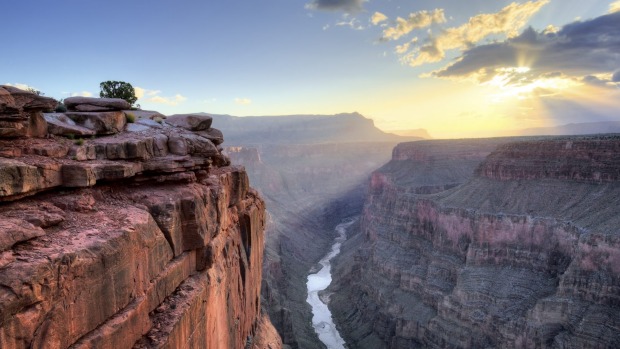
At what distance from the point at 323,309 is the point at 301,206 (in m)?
74.9

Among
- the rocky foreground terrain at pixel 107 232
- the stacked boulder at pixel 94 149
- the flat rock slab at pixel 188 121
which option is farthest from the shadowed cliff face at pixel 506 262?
the flat rock slab at pixel 188 121

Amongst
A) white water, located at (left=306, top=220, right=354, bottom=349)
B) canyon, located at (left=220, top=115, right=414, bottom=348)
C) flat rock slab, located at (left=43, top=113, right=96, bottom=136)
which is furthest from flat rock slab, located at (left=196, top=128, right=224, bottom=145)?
white water, located at (left=306, top=220, right=354, bottom=349)

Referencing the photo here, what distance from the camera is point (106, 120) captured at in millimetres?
15711

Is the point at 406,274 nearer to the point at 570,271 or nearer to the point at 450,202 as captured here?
the point at 450,202

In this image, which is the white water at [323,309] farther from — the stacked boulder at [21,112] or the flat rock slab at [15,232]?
the flat rock slab at [15,232]

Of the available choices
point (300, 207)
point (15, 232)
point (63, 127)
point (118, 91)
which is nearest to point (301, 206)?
point (300, 207)

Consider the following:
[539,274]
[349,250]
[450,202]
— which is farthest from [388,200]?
[539,274]

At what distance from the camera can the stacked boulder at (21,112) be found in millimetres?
11031

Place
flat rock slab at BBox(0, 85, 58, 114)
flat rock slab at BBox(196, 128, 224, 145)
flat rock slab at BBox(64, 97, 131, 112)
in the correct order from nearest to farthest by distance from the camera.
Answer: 1. flat rock slab at BBox(0, 85, 58, 114)
2. flat rock slab at BBox(64, 97, 131, 112)
3. flat rock slab at BBox(196, 128, 224, 145)

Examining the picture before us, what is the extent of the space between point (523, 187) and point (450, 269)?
15.7 m

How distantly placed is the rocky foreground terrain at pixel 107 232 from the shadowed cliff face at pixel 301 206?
38.1m

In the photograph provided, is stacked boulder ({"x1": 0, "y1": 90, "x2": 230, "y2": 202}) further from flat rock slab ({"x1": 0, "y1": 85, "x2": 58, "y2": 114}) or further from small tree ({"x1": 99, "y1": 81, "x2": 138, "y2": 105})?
small tree ({"x1": 99, "y1": 81, "x2": 138, "y2": 105})

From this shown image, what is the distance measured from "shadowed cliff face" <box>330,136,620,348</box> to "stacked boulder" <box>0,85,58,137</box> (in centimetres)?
4525

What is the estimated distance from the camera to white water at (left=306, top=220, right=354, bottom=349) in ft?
196
